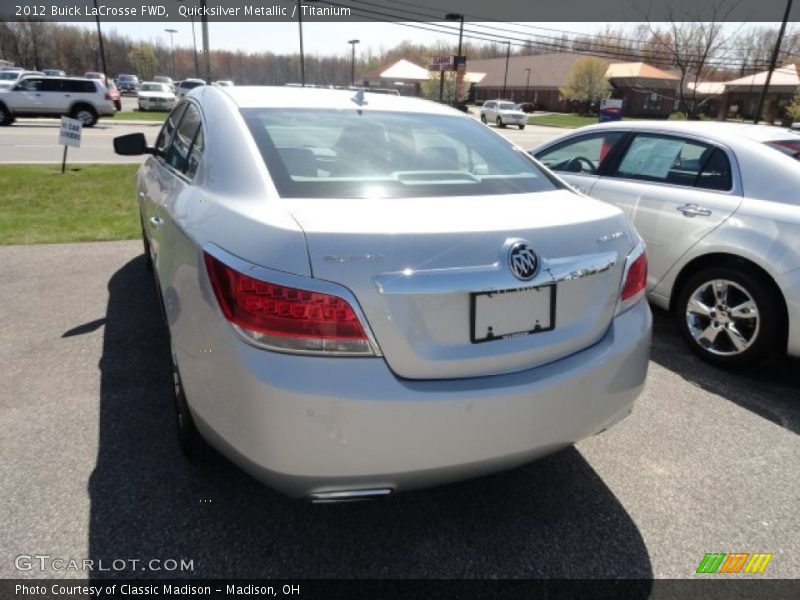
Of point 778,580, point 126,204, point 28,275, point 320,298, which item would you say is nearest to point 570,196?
point 320,298

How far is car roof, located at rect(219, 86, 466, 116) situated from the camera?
2.66 metres

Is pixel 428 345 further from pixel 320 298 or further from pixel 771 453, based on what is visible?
pixel 771 453

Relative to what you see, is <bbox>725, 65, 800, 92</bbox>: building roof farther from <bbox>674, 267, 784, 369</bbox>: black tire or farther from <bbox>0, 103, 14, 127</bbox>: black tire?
<bbox>674, 267, 784, 369</bbox>: black tire

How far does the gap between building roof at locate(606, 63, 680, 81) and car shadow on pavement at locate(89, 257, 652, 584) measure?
72.8 m

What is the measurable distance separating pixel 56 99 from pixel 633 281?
26.1m

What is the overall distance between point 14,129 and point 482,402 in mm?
24152

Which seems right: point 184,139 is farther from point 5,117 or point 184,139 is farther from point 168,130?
point 5,117

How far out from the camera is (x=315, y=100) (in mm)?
2775

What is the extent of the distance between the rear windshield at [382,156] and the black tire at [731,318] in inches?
73.0

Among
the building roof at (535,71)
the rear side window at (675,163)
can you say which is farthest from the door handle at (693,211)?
the building roof at (535,71)

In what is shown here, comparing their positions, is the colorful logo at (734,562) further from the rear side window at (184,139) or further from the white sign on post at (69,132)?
the white sign on post at (69,132)

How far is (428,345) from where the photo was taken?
1.73m

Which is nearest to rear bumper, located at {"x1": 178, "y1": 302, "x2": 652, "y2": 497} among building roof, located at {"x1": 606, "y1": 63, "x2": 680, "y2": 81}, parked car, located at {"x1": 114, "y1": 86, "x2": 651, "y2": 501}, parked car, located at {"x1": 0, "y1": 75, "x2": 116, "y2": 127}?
parked car, located at {"x1": 114, "y1": 86, "x2": 651, "y2": 501}

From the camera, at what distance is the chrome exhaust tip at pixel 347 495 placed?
1.76 metres
